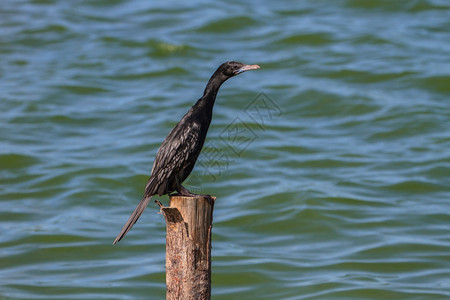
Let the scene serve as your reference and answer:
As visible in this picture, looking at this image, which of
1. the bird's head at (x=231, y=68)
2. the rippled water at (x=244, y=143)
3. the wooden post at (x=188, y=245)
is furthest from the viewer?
the rippled water at (x=244, y=143)

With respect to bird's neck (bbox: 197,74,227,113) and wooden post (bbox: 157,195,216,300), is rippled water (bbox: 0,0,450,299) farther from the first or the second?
wooden post (bbox: 157,195,216,300)

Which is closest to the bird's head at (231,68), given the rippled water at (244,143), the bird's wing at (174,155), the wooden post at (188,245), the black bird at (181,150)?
the black bird at (181,150)

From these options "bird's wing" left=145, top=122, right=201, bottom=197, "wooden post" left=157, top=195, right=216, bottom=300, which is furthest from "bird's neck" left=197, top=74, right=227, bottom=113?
"wooden post" left=157, top=195, right=216, bottom=300

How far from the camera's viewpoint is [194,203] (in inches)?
213

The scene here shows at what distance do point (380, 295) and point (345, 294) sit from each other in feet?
1.49

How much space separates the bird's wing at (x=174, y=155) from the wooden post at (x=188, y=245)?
676mm

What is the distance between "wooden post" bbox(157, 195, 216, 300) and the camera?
5.42m

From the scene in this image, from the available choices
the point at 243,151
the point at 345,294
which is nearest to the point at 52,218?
the point at 243,151

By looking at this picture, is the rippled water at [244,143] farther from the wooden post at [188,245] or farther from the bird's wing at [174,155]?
the wooden post at [188,245]

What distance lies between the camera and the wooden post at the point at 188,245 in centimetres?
542

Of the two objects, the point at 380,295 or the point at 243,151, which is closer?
the point at 380,295

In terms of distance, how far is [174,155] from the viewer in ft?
20.5

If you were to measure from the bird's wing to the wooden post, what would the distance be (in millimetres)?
676

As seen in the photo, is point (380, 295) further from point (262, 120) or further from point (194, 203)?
point (262, 120)
